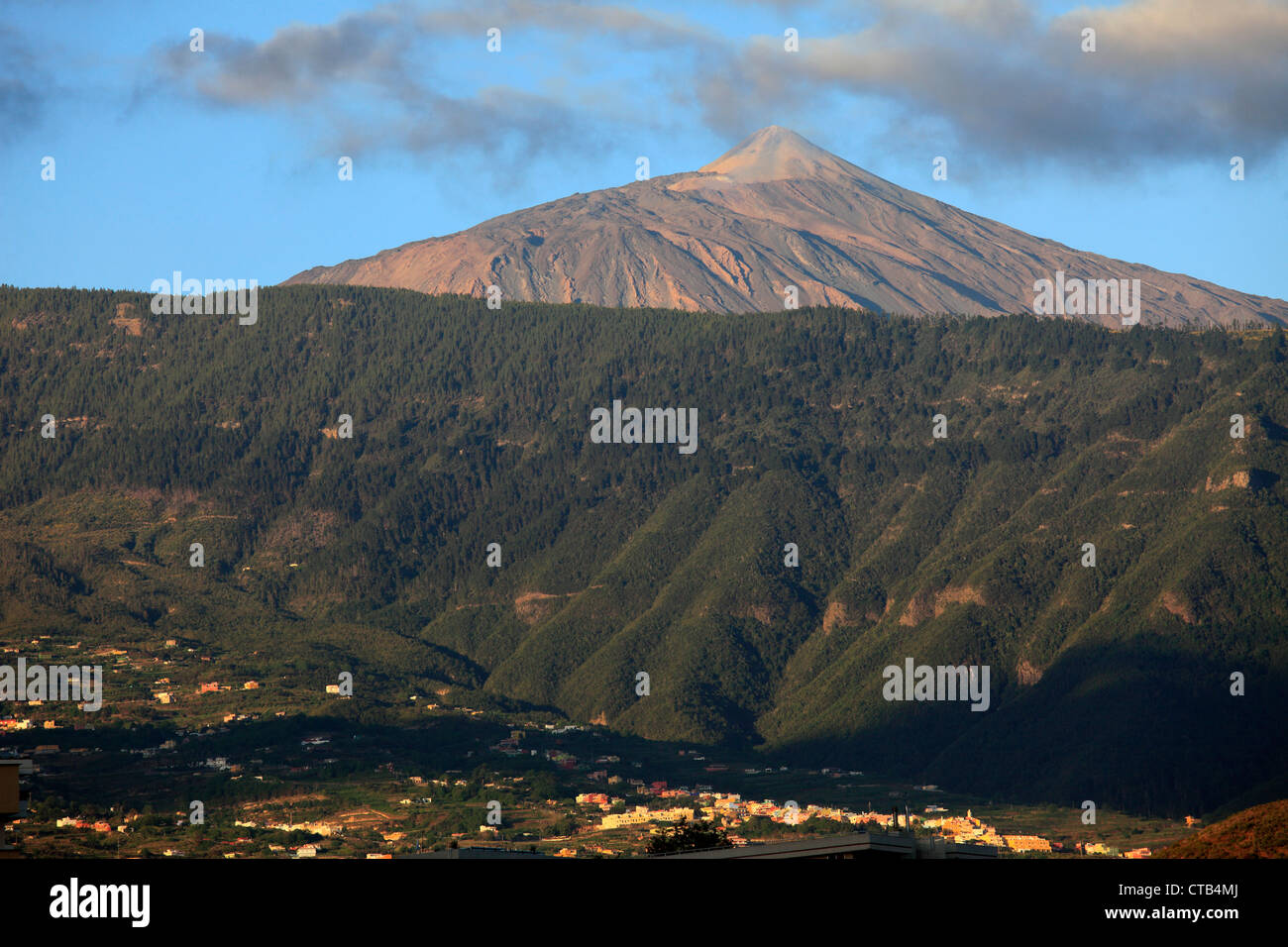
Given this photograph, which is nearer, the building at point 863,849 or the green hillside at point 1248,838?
the building at point 863,849

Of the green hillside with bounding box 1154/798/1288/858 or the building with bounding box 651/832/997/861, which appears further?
the green hillside with bounding box 1154/798/1288/858

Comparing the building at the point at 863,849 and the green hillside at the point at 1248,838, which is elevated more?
the building at the point at 863,849

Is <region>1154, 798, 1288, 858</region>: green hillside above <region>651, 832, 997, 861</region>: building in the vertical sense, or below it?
below

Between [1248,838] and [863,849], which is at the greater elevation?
[863,849]

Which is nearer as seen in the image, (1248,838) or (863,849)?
(863,849)
